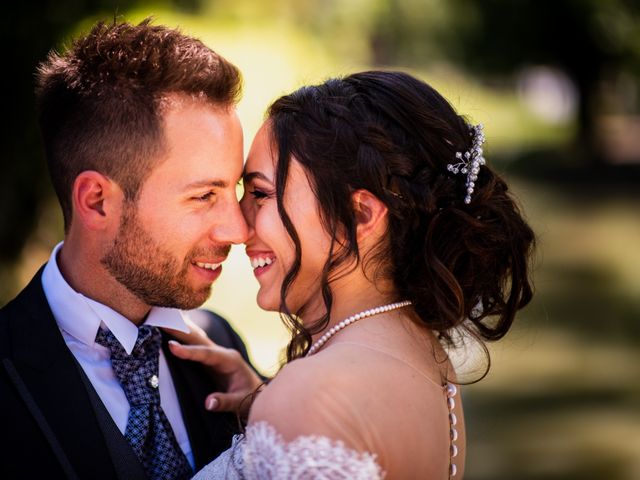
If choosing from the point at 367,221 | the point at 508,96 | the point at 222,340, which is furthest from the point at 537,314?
the point at 508,96

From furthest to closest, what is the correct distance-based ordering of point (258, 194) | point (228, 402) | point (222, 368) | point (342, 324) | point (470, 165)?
point (222, 368) → point (228, 402) → point (258, 194) → point (470, 165) → point (342, 324)

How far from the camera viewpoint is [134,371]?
292cm

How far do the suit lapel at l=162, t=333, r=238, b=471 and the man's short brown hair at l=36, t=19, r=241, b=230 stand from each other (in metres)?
0.61

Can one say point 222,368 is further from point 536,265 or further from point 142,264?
point 536,265

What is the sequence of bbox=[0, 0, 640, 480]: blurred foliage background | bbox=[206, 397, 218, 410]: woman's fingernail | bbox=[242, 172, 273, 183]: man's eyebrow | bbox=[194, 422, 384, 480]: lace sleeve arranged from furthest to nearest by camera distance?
bbox=[0, 0, 640, 480]: blurred foliage background, bbox=[206, 397, 218, 410]: woman's fingernail, bbox=[242, 172, 273, 183]: man's eyebrow, bbox=[194, 422, 384, 480]: lace sleeve

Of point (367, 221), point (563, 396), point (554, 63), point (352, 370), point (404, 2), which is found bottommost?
point (563, 396)

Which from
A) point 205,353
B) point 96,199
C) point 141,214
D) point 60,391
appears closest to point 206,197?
point 141,214

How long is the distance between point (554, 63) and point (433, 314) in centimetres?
2345

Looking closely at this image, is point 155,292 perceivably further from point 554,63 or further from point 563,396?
point 554,63

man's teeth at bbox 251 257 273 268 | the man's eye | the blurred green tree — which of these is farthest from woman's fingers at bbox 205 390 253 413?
the blurred green tree

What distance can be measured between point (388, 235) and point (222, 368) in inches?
34.5

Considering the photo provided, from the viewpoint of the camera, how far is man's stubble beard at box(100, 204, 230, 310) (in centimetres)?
301

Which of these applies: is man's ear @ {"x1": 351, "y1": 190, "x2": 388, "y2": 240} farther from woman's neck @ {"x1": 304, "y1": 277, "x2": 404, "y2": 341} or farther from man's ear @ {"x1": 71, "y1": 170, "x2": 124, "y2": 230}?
man's ear @ {"x1": 71, "y1": 170, "x2": 124, "y2": 230}

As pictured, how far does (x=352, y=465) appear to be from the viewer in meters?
2.25
